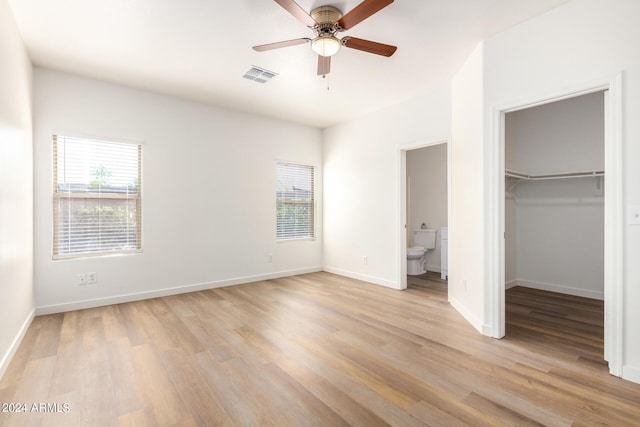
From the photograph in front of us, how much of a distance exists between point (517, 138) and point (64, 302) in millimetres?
6601

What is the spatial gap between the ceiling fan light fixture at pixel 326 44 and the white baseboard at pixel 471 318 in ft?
9.40

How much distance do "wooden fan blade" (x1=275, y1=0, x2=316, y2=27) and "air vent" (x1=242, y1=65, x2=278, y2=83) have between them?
130cm

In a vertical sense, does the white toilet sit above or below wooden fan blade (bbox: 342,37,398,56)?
below

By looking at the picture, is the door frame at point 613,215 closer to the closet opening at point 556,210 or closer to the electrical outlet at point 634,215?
the electrical outlet at point 634,215

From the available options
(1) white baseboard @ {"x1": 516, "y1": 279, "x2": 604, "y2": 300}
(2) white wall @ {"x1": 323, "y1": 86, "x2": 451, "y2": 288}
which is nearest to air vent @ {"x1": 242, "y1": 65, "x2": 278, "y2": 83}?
(2) white wall @ {"x1": 323, "y1": 86, "x2": 451, "y2": 288}

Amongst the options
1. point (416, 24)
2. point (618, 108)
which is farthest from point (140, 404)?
point (618, 108)

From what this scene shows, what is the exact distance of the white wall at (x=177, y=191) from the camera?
350 centimetres

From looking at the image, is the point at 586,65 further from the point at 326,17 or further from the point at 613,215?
the point at 326,17

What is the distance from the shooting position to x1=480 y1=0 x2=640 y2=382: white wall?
2.07m

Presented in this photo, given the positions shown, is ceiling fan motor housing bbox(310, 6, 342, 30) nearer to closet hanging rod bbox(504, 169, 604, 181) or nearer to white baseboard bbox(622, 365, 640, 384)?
closet hanging rod bbox(504, 169, 604, 181)

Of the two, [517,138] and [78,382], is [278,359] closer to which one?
[78,382]

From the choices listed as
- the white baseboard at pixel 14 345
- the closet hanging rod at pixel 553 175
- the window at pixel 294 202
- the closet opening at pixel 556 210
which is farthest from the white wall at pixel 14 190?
the closet hanging rod at pixel 553 175

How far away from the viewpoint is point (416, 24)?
264 cm

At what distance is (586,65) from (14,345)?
16.6 feet
